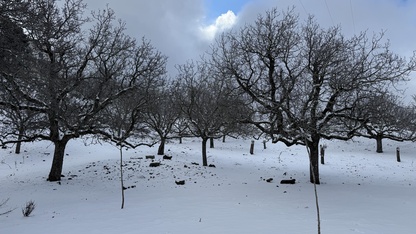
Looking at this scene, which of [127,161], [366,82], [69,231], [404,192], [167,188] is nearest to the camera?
[69,231]

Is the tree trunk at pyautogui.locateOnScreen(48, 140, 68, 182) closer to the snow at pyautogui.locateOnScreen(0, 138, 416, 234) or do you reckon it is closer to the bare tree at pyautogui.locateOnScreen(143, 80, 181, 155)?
the snow at pyautogui.locateOnScreen(0, 138, 416, 234)

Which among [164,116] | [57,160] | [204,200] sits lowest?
[204,200]

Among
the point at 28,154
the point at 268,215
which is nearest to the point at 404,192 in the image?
the point at 268,215

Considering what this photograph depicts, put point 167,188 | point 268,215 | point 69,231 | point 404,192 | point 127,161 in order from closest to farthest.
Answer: point 69,231, point 268,215, point 404,192, point 167,188, point 127,161

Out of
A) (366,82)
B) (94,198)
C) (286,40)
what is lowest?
(94,198)

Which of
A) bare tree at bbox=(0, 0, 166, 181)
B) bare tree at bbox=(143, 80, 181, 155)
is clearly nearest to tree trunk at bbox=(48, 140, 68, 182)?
bare tree at bbox=(0, 0, 166, 181)

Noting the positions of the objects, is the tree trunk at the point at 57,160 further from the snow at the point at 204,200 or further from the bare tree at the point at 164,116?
the bare tree at the point at 164,116

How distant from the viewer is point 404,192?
1183cm

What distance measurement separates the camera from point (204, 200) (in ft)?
34.4

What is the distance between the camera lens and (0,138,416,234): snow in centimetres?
725

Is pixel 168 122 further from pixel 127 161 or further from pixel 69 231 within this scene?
pixel 69 231

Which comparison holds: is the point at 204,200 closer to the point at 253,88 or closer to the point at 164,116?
the point at 253,88

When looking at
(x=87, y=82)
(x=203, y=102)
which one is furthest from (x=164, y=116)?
(x=87, y=82)

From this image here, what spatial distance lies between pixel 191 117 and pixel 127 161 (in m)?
5.07
